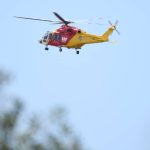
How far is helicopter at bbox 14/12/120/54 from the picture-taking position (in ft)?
311

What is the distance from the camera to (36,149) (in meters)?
62.0

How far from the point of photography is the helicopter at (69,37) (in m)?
94.8

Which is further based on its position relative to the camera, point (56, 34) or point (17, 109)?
point (56, 34)

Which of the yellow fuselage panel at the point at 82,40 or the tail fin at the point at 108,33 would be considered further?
the tail fin at the point at 108,33

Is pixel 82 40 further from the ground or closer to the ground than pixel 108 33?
closer to the ground

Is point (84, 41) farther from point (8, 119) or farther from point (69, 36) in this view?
point (8, 119)

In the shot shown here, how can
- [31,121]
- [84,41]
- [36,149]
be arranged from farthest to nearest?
1. [84,41]
2. [31,121]
3. [36,149]

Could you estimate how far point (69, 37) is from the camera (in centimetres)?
9706

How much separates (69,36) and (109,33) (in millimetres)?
4352

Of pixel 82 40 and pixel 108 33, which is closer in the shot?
pixel 82 40

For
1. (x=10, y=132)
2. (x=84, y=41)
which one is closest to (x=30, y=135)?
(x=10, y=132)

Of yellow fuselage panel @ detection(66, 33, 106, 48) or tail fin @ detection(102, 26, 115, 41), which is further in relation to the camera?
tail fin @ detection(102, 26, 115, 41)

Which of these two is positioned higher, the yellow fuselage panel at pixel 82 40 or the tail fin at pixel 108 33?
the tail fin at pixel 108 33

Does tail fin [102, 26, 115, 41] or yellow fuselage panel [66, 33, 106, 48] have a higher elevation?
tail fin [102, 26, 115, 41]
